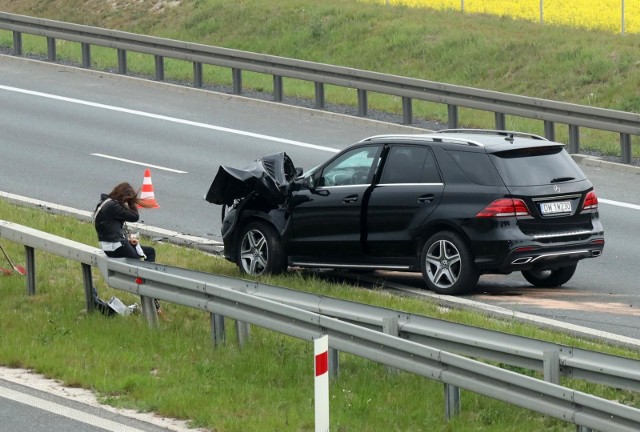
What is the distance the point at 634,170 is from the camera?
73.7 ft

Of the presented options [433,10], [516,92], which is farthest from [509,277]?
[433,10]

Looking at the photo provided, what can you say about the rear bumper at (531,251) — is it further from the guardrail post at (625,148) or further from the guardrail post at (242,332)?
the guardrail post at (625,148)

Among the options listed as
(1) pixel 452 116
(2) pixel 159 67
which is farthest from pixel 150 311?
(2) pixel 159 67

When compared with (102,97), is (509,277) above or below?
below

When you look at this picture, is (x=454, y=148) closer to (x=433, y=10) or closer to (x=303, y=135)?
(x=303, y=135)

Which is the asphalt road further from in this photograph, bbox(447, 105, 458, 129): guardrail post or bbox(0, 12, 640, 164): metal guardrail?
bbox(447, 105, 458, 129): guardrail post

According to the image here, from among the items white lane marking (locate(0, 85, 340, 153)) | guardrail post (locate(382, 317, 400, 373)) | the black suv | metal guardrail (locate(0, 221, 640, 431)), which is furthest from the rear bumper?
white lane marking (locate(0, 85, 340, 153))

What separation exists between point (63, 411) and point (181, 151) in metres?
13.3

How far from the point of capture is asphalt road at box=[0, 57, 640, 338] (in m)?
15.8

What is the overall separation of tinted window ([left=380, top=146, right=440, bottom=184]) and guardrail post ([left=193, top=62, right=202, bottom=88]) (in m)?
14.0

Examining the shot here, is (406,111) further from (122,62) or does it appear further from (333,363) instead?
(333,363)

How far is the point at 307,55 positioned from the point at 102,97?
18.8 ft

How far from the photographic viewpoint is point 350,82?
87.6 feet

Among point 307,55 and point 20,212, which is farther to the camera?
point 307,55
